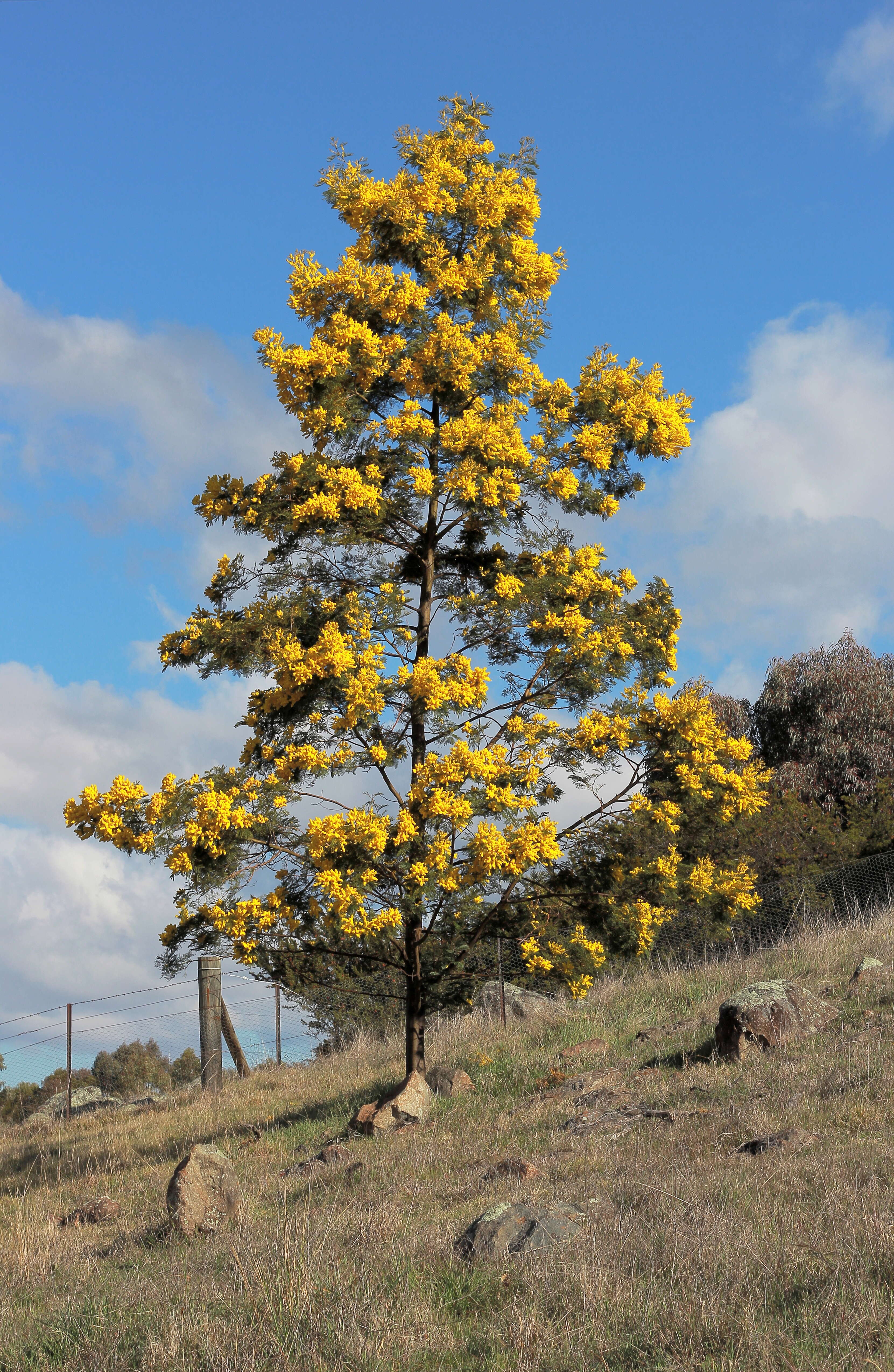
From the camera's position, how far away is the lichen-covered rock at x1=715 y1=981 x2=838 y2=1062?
11070 millimetres

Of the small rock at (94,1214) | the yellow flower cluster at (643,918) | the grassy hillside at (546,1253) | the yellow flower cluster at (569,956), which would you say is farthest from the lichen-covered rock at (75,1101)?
the yellow flower cluster at (643,918)

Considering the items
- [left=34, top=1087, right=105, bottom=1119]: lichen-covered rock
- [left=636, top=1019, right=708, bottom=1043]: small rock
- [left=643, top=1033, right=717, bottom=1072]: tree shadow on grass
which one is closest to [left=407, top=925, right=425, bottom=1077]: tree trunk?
[left=636, top=1019, right=708, bottom=1043]: small rock

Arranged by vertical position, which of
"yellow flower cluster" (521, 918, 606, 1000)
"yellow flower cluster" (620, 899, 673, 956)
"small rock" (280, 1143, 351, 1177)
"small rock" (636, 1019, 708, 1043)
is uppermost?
"yellow flower cluster" (620, 899, 673, 956)

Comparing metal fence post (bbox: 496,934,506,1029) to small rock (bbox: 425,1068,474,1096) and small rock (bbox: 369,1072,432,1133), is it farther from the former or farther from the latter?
small rock (bbox: 369,1072,432,1133)

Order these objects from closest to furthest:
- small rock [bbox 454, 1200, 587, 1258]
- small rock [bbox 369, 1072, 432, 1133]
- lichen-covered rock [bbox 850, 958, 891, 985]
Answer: small rock [bbox 454, 1200, 587, 1258] → small rock [bbox 369, 1072, 432, 1133] → lichen-covered rock [bbox 850, 958, 891, 985]

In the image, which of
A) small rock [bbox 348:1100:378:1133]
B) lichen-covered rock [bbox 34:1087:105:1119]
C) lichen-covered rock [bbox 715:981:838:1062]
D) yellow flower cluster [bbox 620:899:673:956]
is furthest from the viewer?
lichen-covered rock [bbox 34:1087:105:1119]

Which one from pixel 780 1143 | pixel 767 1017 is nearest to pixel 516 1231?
pixel 780 1143

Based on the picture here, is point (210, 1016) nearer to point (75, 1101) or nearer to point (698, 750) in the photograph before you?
point (75, 1101)

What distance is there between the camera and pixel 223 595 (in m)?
13.5

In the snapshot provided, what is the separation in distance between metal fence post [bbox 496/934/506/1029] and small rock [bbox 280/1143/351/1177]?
3191 millimetres

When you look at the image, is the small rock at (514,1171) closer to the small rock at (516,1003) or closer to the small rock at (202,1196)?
the small rock at (202,1196)

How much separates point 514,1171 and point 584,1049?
5.20 metres

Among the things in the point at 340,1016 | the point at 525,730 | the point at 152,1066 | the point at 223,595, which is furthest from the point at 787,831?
the point at 152,1066

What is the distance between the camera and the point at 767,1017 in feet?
36.5
